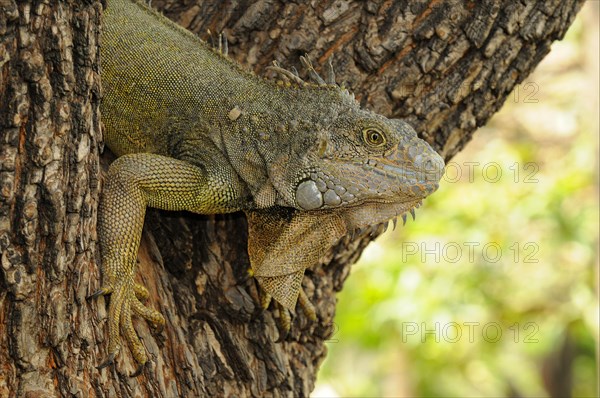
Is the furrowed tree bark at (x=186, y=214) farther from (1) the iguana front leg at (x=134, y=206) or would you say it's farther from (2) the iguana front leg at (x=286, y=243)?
(2) the iguana front leg at (x=286, y=243)

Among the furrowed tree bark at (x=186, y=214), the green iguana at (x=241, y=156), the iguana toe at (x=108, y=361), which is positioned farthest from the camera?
the green iguana at (x=241, y=156)

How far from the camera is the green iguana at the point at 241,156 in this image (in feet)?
11.0

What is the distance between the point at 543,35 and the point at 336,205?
1.52 metres

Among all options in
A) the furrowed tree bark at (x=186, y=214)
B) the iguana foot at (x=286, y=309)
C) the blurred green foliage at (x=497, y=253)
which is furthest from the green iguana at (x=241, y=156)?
the blurred green foliage at (x=497, y=253)

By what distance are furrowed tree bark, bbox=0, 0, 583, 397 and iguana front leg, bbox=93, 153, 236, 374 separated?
0.40 ft

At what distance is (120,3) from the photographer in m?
3.97

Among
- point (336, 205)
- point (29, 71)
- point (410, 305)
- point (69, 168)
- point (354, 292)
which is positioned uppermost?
point (29, 71)

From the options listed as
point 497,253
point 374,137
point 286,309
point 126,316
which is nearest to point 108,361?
point 126,316

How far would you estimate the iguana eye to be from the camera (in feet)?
11.3

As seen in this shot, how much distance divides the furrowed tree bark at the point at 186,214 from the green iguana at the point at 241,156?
9.8 inches

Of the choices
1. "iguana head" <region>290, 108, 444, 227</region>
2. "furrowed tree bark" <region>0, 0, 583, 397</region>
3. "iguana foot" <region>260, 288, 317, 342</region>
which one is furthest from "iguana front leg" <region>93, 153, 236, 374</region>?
"iguana foot" <region>260, 288, 317, 342</region>

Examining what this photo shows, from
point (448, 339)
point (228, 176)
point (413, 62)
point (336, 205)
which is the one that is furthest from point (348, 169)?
point (448, 339)

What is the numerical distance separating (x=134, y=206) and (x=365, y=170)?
39.5 inches

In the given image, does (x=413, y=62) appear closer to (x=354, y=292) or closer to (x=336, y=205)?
(x=336, y=205)
